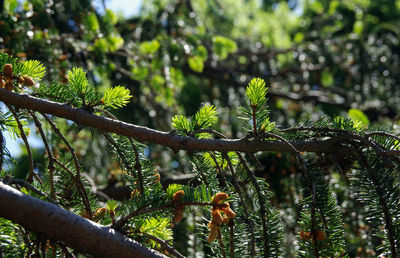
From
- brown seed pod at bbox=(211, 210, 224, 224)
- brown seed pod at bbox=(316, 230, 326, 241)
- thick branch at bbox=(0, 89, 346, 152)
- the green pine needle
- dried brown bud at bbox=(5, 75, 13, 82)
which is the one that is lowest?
brown seed pod at bbox=(211, 210, 224, 224)

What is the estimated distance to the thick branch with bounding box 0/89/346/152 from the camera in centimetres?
124

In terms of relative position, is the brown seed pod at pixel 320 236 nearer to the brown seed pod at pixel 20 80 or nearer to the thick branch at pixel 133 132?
the thick branch at pixel 133 132

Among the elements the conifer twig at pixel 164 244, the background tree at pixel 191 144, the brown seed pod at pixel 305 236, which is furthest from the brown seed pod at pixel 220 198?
the brown seed pod at pixel 305 236

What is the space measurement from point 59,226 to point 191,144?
458 mm

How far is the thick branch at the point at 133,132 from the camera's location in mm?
1240

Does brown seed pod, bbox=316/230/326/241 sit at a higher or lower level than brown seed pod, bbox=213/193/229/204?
lower

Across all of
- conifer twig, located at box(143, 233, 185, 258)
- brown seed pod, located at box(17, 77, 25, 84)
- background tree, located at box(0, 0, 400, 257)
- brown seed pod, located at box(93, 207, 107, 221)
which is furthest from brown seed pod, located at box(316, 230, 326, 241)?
brown seed pod, located at box(17, 77, 25, 84)

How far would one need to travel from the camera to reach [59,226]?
101cm

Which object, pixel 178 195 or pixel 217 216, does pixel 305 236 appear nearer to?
pixel 217 216

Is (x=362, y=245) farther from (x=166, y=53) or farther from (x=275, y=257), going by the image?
(x=166, y=53)

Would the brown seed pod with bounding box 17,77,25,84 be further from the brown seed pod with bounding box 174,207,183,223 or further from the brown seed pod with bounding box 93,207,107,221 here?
the brown seed pod with bounding box 174,207,183,223

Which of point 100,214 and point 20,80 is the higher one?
point 20,80

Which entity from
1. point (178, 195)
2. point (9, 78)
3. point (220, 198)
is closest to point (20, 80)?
point (9, 78)

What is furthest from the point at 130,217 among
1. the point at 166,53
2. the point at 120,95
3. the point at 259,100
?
the point at 166,53
